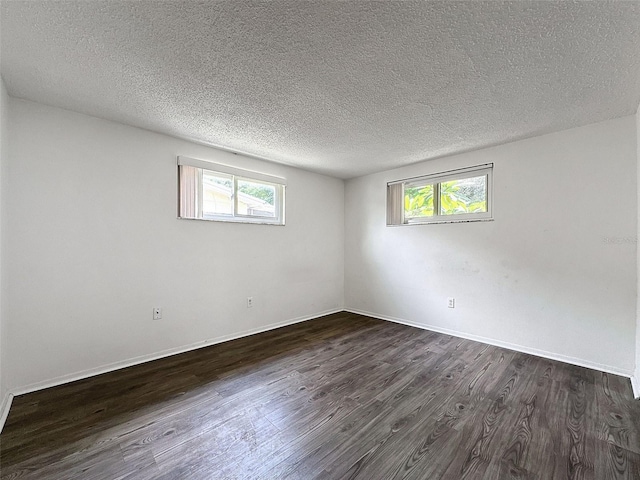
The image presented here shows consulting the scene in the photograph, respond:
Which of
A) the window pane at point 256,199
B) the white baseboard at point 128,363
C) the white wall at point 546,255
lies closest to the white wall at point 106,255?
the white baseboard at point 128,363

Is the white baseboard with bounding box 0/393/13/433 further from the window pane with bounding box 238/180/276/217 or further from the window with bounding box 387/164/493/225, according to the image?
the window with bounding box 387/164/493/225

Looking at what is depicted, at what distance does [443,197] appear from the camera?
3691 millimetres

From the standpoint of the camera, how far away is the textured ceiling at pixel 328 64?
133 cm

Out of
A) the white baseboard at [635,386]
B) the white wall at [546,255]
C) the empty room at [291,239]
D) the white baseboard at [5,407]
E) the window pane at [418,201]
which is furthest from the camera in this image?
the window pane at [418,201]

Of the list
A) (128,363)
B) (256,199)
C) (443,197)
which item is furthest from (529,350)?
(128,363)

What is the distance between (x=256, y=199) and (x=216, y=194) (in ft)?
1.89

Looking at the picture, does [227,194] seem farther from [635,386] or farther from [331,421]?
[635,386]

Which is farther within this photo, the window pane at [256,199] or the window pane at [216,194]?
the window pane at [256,199]

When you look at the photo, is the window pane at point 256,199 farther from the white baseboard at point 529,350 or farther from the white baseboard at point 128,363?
the white baseboard at point 529,350

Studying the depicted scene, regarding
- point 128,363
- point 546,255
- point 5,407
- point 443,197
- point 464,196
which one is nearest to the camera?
point 5,407

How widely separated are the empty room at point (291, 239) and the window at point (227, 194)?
34 millimetres

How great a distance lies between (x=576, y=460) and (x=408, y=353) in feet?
4.95

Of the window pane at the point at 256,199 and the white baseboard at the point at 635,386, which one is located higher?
the window pane at the point at 256,199

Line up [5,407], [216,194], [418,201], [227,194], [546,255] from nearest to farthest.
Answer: [5,407] → [546,255] → [216,194] → [227,194] → [418,201]
